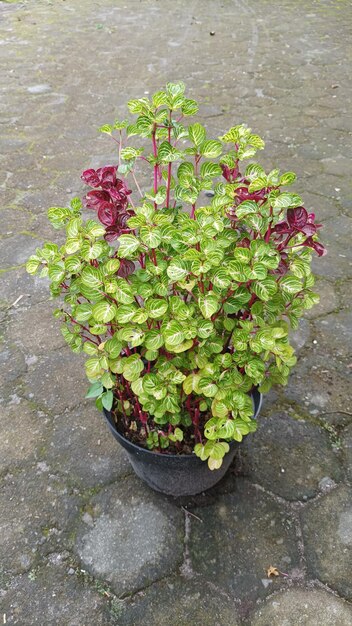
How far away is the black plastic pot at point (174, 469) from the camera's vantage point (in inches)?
61.5

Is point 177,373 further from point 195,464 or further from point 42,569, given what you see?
point 42,569

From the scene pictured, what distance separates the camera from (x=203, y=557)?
1645mm

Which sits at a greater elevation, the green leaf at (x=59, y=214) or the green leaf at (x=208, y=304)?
the green leaf at (x=59, y=214)

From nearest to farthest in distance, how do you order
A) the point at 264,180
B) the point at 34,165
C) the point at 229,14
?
the point at 264,180 → the point at 34,165 → the point at 229,14

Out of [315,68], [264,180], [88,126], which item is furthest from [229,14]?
[264,180]

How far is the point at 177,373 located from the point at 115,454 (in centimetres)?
74

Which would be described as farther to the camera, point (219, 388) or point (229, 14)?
point (229, 14)

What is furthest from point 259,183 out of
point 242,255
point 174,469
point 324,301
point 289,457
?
point 324,301

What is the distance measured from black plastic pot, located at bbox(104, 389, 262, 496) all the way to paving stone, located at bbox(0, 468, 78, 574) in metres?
0.30

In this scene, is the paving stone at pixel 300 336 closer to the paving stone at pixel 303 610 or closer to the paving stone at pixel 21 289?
the paving stone at pixel 303 610

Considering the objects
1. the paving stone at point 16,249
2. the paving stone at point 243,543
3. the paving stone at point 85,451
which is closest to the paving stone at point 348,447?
the paving stone at point 243,543

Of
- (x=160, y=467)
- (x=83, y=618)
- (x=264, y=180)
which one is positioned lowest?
(x=83, y=618)

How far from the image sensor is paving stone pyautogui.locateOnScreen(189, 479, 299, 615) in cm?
159

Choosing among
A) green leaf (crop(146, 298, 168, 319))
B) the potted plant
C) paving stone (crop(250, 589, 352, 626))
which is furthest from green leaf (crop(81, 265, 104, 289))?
paving stone (crop(250, 589, 352, 626))
